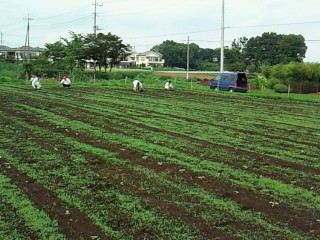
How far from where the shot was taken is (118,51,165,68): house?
10584 centimetres

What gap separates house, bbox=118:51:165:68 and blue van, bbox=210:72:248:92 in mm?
70548

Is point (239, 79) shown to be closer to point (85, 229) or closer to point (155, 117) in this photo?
point (155, 117)

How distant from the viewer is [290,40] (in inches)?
2785

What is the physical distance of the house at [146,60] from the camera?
10584 cm

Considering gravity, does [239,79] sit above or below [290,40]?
below

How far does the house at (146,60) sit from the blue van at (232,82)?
231ft

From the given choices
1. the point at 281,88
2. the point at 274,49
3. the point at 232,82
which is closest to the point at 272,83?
the point at 281,88

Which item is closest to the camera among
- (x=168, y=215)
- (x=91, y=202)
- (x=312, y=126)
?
(x=168, y=215)

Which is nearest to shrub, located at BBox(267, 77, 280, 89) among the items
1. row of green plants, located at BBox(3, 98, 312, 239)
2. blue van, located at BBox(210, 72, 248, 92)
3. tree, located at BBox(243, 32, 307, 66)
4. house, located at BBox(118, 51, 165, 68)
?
blue van, located at BBox(210, 72, 248, 92)

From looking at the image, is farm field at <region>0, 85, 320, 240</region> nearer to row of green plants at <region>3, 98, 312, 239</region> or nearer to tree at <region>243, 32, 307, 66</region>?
row of green plants at <region>3, 98, 312, 239</region>

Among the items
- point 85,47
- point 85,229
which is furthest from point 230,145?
point 85,47

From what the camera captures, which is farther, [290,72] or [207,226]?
[290,72]

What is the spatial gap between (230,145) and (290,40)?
66.3 metres

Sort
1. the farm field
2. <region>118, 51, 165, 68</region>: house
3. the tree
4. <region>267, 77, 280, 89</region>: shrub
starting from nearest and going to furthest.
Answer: the farm field < <region>267, 77, 280, 89</region>: shrub < the tree < <region>118, 51, 165, 68</region>: house
